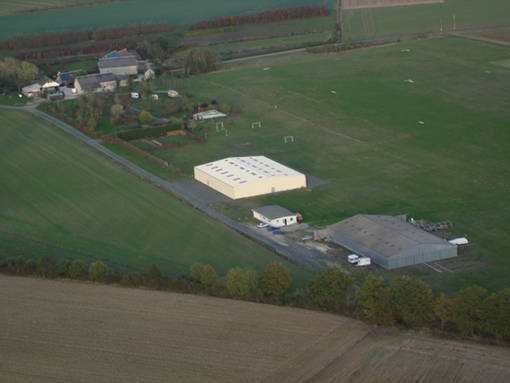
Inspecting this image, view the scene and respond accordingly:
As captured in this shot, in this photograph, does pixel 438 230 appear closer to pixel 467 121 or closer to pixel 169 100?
pixel 467 121

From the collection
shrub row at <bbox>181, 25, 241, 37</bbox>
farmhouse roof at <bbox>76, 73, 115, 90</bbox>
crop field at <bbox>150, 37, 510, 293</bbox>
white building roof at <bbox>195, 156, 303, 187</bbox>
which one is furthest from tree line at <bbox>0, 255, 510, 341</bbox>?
shrub row at <bbox>181, 25, 241, 37</bbox>

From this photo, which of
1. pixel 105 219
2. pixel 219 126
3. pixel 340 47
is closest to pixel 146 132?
pixel 219 126

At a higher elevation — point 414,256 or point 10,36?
point 10,36

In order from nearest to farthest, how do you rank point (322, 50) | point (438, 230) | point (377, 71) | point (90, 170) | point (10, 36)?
point (438, 230) < point (90, 170) < point (377, 71) < point (322, 50) < point (10, 36)

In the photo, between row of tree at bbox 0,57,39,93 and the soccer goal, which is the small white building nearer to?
the soccer goal

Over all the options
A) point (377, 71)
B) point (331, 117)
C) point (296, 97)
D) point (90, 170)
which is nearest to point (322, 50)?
point (377, 71)

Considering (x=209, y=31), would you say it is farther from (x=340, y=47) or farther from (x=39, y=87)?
(x=39, y=87)

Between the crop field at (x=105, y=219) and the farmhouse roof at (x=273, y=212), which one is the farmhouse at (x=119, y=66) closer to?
the crop field at (x=105, y=219)
